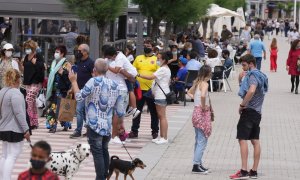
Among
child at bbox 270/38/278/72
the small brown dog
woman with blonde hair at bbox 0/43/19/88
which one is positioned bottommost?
child at bbox 270/38/278/72

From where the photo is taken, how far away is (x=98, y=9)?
1917 cm

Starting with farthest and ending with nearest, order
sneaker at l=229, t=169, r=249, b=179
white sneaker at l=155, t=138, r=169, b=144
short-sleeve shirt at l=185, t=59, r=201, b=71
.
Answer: short-sleeve shirt at l=185, t=59, r=201, b=71 → white sneaker at l=155, t=138, r=169, b=144 → sneaker at l=229, t=169, r=249, b=179

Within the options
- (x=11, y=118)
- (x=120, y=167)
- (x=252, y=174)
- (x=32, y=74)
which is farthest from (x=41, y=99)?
(x=11, y=118)

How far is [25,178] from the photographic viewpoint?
6820mm

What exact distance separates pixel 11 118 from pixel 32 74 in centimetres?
→ 567

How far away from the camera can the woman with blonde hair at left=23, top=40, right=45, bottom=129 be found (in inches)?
636

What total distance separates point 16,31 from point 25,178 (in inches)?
596

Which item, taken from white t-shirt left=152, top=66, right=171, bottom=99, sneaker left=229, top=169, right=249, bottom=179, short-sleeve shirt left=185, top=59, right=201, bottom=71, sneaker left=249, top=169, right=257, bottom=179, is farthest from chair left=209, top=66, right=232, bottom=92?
sneaker left=229, top=169, right=249, bottom=179

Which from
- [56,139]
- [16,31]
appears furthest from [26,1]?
[56,139]

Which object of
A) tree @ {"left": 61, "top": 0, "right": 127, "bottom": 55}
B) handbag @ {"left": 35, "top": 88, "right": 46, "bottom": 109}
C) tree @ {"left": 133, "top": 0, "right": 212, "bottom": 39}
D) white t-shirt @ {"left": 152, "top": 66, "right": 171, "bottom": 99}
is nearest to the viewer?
white t-shirt @ {"left": 152, "top": 66, "right": 171, "bottom": 99}

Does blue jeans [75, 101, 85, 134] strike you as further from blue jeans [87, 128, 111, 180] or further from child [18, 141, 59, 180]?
child [18, 141, 59, 180]

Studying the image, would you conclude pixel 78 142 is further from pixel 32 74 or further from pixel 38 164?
pixel 38 164

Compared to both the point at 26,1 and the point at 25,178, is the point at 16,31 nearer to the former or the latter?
the point at 26,1

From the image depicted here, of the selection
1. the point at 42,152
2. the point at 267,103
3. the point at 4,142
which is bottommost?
the point at 267,103
